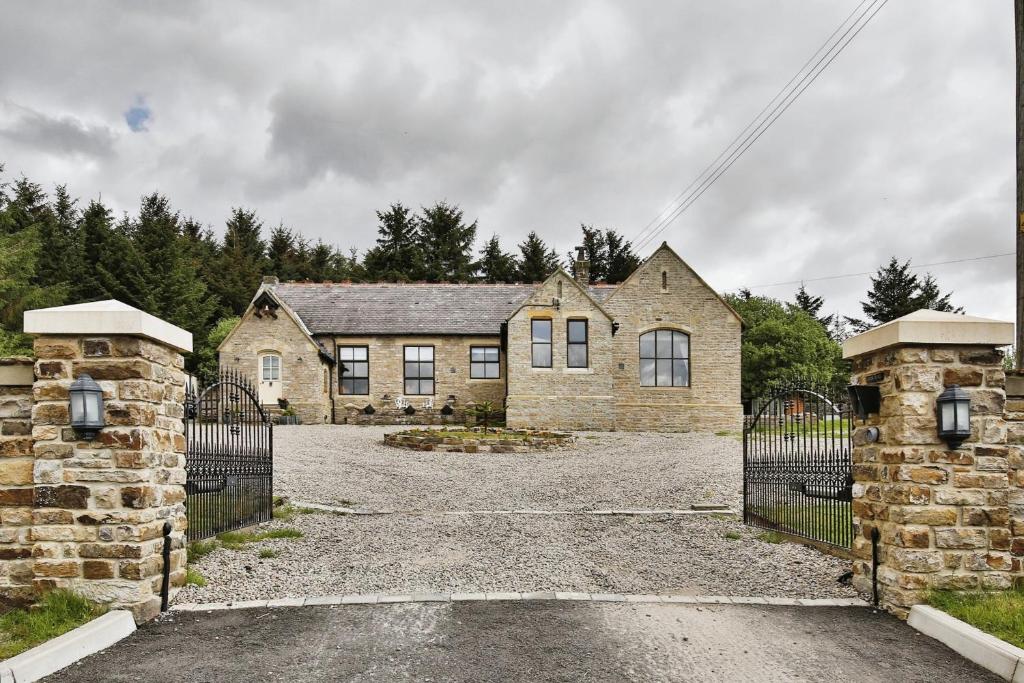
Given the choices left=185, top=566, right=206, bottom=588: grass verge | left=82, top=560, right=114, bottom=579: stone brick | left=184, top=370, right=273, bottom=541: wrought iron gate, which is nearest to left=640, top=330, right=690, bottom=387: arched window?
left=184, top=370, right=273, bottom=541: wrought iron gate

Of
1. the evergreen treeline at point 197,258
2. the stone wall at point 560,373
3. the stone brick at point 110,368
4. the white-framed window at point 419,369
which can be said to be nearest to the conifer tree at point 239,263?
the evergreen treeline at point 197,258

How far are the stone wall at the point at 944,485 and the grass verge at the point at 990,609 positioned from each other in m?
0.07

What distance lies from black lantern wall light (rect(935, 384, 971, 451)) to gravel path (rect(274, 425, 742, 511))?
5029 millimetres

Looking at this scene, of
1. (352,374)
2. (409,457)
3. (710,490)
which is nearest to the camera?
(710,490)

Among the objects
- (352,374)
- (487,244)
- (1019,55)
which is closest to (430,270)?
(487,244)

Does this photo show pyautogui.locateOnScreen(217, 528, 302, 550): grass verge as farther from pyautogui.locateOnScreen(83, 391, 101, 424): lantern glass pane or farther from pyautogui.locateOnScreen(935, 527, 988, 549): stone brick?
pyautogui.locateOnScreen(935, 527, 988, 549): stone brick

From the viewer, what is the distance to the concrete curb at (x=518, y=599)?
219 inches

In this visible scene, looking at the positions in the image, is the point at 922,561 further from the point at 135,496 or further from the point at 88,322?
the point at 88,322

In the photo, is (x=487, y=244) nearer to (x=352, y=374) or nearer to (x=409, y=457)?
(x=352, y=374)

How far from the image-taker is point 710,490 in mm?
11297

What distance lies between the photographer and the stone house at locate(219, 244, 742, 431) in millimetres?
23750

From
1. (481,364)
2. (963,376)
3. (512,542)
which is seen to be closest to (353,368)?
(481,364)

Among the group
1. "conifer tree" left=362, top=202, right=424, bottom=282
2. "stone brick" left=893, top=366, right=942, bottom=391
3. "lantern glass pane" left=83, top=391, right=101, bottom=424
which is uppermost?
"conifer tree" left=362, top=202, right=424, bottom=282

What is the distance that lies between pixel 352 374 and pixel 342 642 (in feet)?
75.0
